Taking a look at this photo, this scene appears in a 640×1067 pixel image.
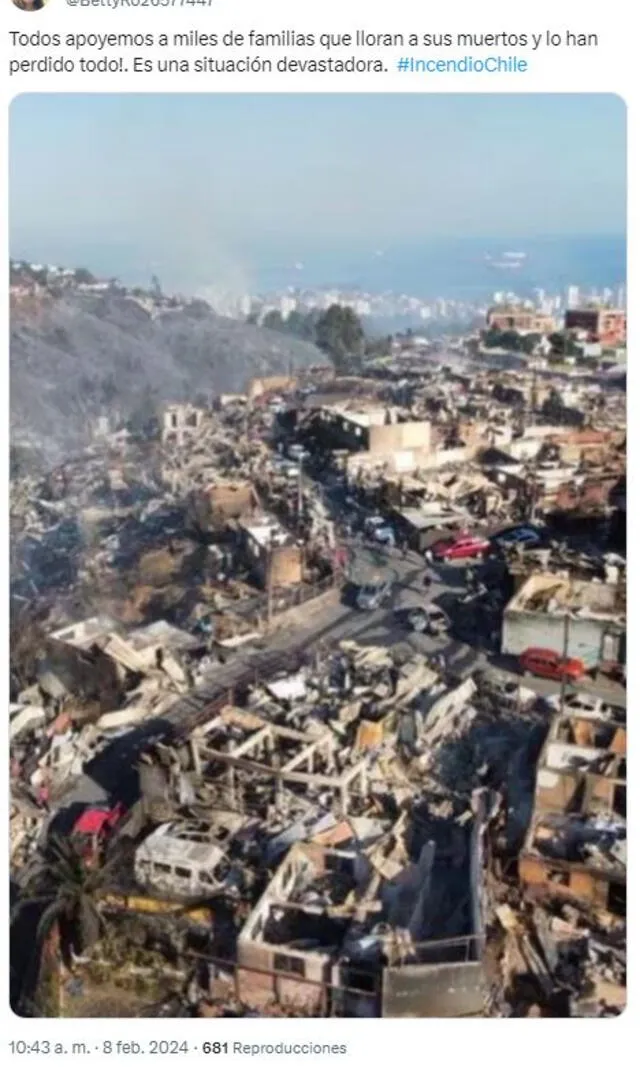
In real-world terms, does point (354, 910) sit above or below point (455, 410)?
below

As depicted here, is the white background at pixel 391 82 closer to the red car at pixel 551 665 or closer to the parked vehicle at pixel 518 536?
the red car at pixel 551 665

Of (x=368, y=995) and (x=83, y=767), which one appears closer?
(x=368, y=995)

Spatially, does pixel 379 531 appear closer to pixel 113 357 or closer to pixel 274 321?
pixel 274 321

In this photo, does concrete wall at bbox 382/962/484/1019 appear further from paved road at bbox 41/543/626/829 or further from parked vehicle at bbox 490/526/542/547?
parked vehicle at bbox 490/526/542/547

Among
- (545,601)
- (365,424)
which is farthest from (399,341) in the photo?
(545,601)

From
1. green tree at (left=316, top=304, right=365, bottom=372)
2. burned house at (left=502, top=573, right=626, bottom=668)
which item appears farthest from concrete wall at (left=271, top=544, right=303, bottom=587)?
green tree at (left=316, top=304, right=365, bottom=372)

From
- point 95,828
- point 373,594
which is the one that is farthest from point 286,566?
point 95,828
